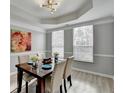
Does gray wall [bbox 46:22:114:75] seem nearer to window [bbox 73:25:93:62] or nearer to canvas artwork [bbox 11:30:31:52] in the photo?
window [bbox 73:25:93:62]

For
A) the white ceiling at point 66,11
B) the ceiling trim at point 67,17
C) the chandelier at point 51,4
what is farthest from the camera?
the ceiling trim at point 67,17

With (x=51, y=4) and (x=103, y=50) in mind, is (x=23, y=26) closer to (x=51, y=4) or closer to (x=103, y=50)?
(x=51, y=4)

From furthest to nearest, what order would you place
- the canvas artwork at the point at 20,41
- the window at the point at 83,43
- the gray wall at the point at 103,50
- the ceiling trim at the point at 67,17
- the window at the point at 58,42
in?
the window at the point at 58,42 → the window at the point at 83,43 → the canvas artwork at the point at 20,41 → the gray wall at the point at 103,50 → the ceiling trim at the point at 67,17

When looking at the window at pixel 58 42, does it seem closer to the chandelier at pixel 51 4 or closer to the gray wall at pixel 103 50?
the gray wall at pixel 103 50

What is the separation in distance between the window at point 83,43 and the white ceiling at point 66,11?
22.9 inches

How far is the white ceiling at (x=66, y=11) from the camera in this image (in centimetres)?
269

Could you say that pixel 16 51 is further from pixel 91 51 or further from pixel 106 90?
pixel 106 90

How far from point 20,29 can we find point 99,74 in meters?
3.99

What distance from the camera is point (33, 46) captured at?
16.3 ft

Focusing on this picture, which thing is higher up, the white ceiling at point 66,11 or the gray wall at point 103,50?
the white ceiling at point 66,11

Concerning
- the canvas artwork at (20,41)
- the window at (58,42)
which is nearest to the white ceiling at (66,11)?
the canvas artwork at (20,41)

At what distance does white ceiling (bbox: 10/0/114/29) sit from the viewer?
8.84ft

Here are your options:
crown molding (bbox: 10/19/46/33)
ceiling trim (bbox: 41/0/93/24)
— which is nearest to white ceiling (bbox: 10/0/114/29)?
ceiling trim (bbox: 41/0/93/24)

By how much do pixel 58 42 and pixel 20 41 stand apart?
7.02 ft
